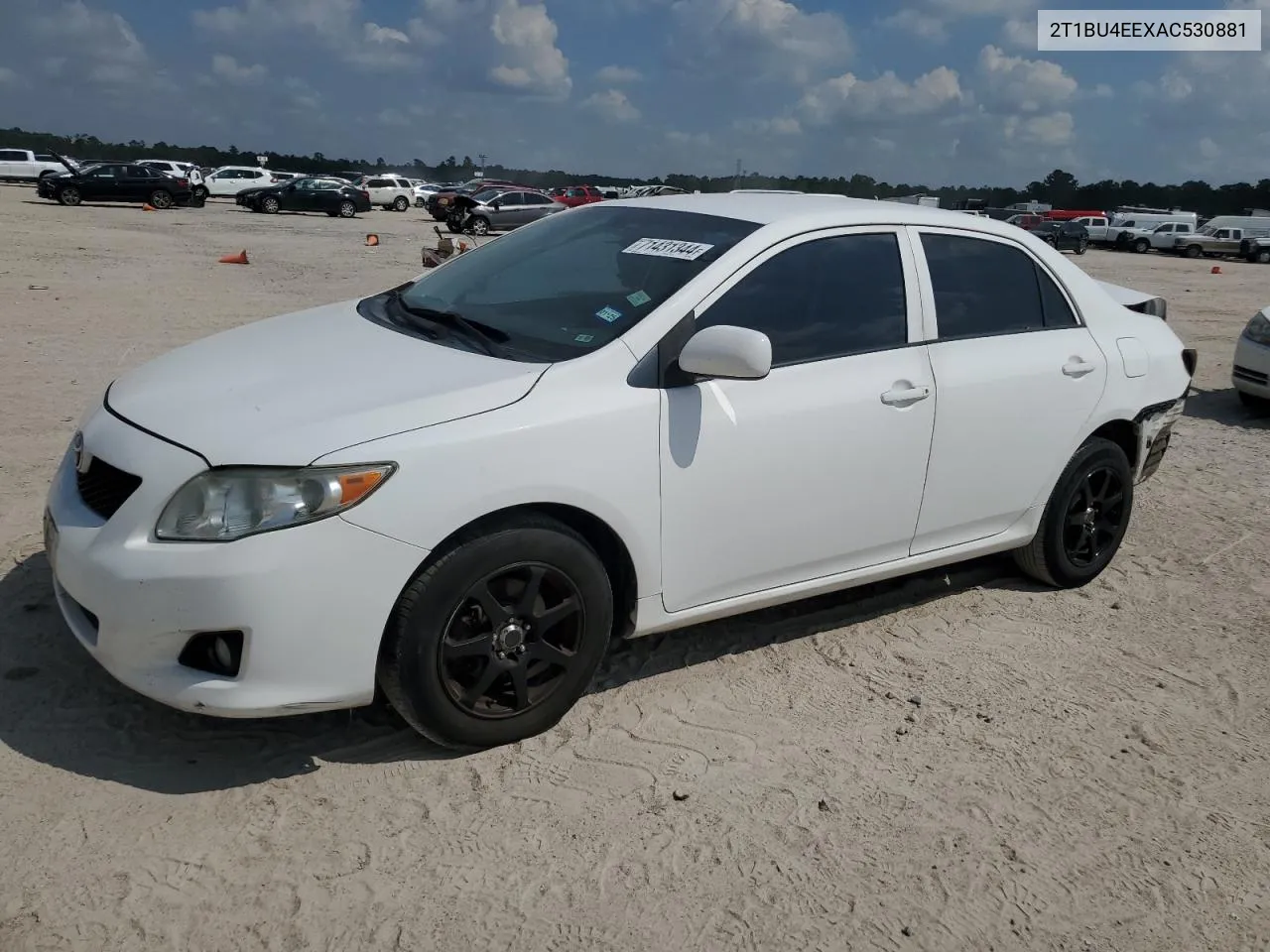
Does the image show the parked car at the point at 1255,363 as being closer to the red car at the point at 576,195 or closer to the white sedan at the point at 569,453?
A: the white sedan at the point at 569,453

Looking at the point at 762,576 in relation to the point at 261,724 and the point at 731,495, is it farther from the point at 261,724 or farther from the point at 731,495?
the point at 261,724

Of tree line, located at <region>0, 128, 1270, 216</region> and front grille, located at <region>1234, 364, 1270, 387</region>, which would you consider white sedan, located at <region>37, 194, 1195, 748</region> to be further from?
tree line, located at <region>0, 128, 1270, 216</region>

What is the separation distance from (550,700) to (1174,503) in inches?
181

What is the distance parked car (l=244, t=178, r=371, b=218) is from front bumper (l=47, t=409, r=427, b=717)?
3818 centimetres

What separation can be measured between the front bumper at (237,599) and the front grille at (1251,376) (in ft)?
26.9

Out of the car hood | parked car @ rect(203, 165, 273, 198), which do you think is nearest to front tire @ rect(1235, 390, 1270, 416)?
the car hood

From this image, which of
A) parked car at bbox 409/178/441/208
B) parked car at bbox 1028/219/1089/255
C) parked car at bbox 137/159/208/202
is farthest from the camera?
parked car at bbox 409/178/441/208

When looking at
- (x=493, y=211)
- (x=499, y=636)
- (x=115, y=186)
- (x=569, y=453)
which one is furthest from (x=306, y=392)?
(x=115, y=186)

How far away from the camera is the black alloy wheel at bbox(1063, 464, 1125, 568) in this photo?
478cm

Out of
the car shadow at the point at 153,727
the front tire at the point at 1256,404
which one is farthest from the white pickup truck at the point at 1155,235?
the car shadow at the point at 153,727

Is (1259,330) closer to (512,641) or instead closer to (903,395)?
(903,395)

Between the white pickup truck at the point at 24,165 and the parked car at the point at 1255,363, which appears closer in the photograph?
the parked car at the point at 1255,363

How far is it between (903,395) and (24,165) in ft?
166

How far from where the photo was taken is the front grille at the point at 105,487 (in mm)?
2979
